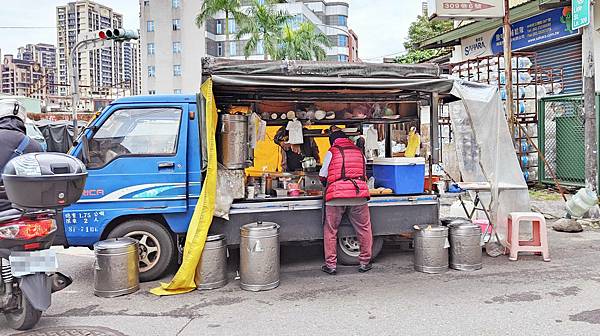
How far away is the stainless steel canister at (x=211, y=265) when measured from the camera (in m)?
5.90

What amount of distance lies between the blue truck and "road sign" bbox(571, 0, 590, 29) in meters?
4.33

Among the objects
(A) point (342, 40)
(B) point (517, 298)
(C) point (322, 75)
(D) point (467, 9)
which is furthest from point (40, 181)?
(A) point (342, 40)

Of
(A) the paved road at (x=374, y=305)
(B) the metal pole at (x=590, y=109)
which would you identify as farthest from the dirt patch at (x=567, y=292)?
(B) the metal pole at (x=590, y=109)

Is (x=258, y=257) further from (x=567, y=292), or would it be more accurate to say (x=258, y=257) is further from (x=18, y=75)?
(x=18, y=75)

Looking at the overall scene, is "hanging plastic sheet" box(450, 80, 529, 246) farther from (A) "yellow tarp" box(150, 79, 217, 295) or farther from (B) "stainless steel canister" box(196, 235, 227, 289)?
(B) "stainless steel canister" box(196, 235, 227, 289)

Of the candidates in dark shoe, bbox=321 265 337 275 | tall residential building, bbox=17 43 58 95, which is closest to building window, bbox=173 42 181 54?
tall residential building, bbox=17 43 58 95

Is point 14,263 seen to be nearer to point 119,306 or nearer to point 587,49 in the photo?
point 119,306

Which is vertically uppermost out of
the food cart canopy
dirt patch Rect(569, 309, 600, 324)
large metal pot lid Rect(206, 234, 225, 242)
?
the food cart canopy

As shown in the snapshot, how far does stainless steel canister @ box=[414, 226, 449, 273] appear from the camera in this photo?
642 centimetres

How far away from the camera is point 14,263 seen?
4.47 meters

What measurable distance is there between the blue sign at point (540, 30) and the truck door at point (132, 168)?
11.3 meters

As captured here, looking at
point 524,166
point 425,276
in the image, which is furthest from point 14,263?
point 524,166

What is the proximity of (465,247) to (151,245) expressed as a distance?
12.2ft

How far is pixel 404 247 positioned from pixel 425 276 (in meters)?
1.58
